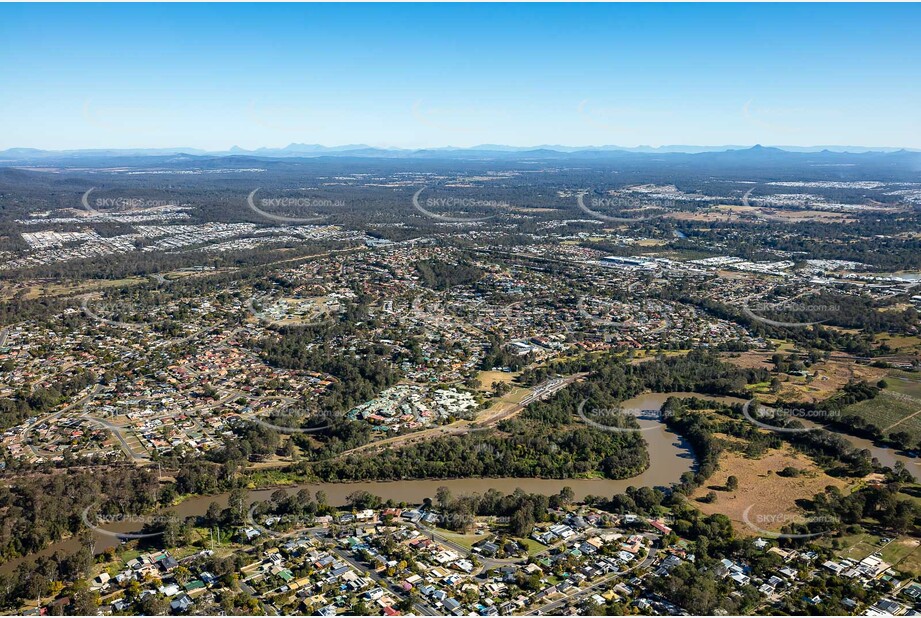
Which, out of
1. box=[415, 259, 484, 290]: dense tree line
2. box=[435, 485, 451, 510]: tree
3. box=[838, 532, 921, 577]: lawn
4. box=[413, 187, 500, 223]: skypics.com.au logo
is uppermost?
box=[413, 187, 500, 223]: skypics.com.au logo

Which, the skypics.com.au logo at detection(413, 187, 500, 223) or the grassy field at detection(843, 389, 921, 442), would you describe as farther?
the skypics.com.au logo at detection(413, 187, 500, 223)

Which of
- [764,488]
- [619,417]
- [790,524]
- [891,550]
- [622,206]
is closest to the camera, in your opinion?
[891,550]

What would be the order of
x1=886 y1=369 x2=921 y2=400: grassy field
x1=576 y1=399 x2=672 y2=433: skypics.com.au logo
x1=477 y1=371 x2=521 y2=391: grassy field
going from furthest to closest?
x1=477 y1=371 x2=521 y2=391: grassy field < x1=886 y1=369 x2=921 y2=400: grassy field < x1=576 y1=399 x2=672 y2=433: skypics.com.au logo

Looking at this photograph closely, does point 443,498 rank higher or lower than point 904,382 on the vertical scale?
lower

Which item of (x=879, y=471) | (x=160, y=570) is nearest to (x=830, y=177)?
(x=879, y=471)

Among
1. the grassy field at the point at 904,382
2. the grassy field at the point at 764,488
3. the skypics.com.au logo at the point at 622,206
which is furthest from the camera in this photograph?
the skypics.com.au logo at the point at 622,206

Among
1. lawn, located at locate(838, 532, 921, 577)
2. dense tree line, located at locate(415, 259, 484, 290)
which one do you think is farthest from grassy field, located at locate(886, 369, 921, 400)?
dense tree line, located at locate(415, 259, 484, 290)

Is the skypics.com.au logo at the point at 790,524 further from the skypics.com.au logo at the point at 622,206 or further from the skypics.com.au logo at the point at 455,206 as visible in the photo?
the skypics.com.au logo at the point at 622,206

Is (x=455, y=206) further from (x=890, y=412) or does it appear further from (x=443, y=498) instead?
(x=443, y=498)

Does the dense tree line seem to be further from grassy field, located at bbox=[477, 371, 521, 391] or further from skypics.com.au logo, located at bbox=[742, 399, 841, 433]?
skypics.com.au logo, located at bbox=[742, 399, 841, 433]

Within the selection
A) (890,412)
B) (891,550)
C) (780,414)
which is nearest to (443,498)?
(891,550)

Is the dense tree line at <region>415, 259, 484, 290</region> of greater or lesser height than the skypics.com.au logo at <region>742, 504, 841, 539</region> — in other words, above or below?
above

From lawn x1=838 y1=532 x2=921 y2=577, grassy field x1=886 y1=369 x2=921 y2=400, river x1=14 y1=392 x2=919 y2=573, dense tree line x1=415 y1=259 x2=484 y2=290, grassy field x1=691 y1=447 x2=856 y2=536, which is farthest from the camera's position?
dense tree line x1=415 y1=259 x2=484 y2=290

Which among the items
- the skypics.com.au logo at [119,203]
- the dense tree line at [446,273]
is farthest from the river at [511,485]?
the skypics.com.au logo at [119,203]
